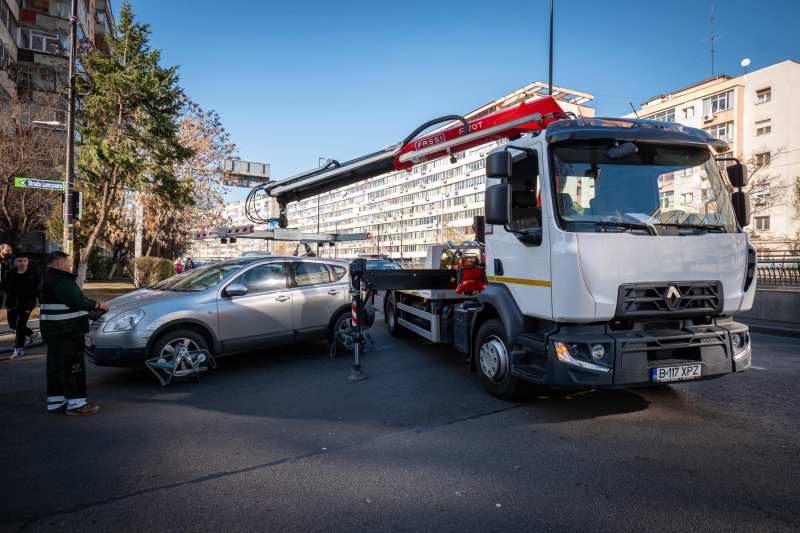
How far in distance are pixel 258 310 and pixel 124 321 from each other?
1726 millimetres

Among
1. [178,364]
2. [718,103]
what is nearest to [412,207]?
[718,103]

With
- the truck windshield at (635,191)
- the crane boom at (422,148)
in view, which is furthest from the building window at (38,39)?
the truck windshield at (635,191)

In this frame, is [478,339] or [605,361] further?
[478,339]

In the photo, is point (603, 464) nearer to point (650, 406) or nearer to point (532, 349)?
point (532, 349)

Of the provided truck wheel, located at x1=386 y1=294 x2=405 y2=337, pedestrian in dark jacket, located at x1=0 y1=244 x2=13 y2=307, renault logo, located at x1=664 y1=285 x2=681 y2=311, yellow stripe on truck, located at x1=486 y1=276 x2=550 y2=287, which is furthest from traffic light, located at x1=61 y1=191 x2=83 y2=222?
renault logo, located at x1=664 y1=285 x2=681 y2=311

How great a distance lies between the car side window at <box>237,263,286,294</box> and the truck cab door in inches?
149

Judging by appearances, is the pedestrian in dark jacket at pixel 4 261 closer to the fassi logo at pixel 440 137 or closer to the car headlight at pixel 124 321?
the car headlight at pixel 124 321

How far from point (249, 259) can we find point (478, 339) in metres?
3.90

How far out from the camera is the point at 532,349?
4.54 meters

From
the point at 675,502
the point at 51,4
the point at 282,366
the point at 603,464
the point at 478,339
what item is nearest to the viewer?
the point at 675,502

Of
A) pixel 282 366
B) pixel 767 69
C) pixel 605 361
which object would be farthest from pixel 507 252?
pixel 767 69

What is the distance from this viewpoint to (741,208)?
479 centimetres

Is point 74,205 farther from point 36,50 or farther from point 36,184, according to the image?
point 36,50

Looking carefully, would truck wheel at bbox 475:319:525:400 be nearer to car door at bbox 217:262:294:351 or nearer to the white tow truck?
the white tow truck
